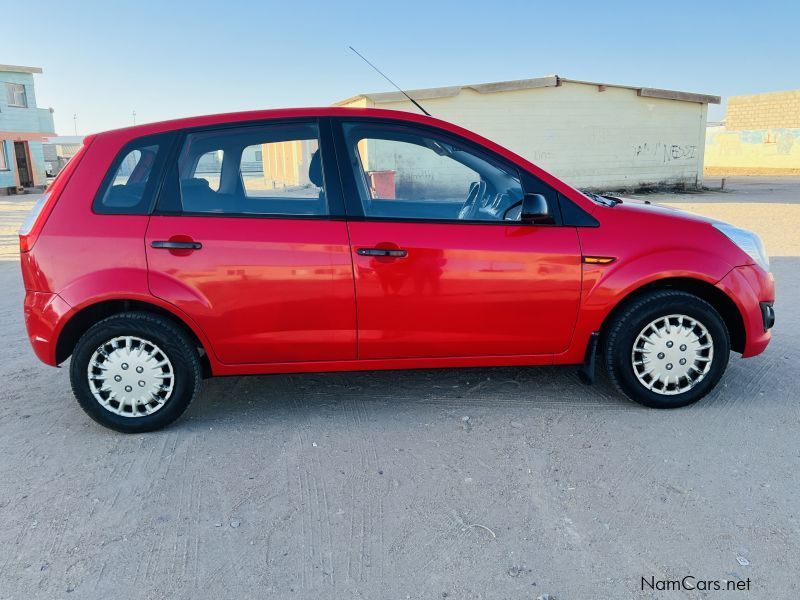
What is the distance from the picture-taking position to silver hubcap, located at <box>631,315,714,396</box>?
3869 mm

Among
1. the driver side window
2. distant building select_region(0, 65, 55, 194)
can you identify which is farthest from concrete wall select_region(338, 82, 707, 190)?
the driver side window

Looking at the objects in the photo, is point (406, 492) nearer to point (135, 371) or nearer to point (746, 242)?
point (135, 371)

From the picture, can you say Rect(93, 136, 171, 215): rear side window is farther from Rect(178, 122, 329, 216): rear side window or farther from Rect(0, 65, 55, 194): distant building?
Rect(0, 65, 55, 194): distant building

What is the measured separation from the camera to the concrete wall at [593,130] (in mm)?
20812

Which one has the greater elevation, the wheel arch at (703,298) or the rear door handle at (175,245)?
the rear door handle at (175,245)

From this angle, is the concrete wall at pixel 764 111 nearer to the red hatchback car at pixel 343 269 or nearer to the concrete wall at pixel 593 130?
the concrete wall at pixel 593 130

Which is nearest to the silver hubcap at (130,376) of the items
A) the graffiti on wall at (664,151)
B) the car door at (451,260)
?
the car door at (451,260)

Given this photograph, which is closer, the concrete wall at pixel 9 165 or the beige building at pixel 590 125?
the beige building at pixel 590 125

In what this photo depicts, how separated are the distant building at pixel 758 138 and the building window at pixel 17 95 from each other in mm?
34933

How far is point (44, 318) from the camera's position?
364cm

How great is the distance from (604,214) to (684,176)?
22.1 metres

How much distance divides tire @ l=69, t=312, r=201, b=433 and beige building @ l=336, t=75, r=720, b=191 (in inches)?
666

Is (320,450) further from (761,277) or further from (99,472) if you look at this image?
(761,277)

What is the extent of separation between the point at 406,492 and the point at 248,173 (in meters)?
2.10
